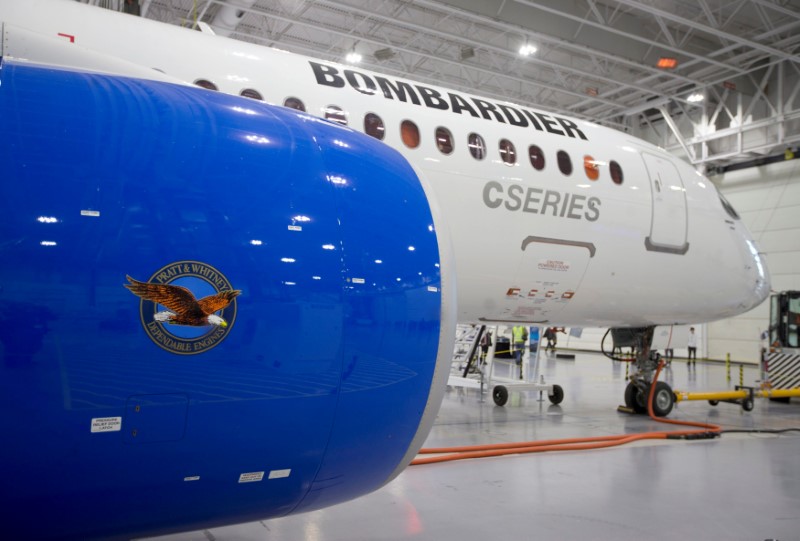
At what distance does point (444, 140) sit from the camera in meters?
7.04

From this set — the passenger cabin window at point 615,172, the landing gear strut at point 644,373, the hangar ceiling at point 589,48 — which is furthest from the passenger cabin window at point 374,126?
the hangar ceiling at point 589,48

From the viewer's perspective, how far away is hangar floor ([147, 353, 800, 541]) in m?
4.57

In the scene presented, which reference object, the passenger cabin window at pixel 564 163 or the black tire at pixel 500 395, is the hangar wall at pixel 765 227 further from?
the passenger cabin window at pixel 564 163

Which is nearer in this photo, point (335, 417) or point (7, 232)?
point (7, 232)

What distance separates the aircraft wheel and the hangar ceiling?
30.9 ft

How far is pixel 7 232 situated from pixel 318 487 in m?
1.52

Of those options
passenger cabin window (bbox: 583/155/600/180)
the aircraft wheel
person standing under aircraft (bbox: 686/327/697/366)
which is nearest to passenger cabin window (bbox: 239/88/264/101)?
passenger cabin window (bbox: 583/155/600/180)

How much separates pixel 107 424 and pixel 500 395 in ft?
33.8

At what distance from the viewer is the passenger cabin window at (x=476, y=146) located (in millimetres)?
7184

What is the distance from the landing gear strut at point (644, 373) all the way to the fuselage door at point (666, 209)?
6.69 ft

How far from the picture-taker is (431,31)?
1775cm

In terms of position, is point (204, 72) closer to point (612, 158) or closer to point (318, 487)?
point (318, 487)

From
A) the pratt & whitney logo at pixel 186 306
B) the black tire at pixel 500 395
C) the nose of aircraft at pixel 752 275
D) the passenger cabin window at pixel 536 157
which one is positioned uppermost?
the passenger cabin window at pixel 536 157

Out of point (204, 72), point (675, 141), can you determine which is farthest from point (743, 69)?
point (204, 72)
